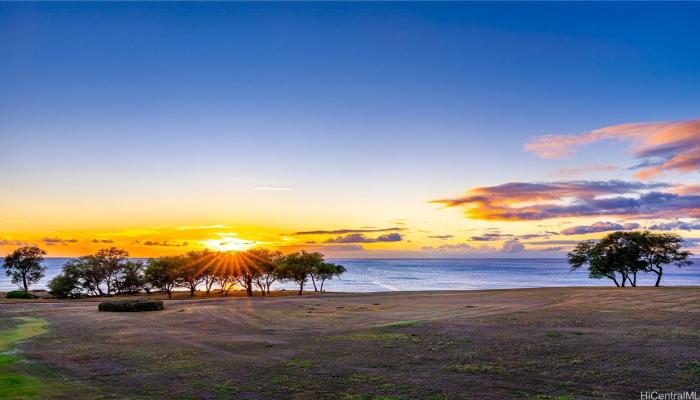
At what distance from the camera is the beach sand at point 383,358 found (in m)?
14.4

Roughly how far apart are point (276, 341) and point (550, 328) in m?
16.0

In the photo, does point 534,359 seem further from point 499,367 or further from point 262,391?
point 262,391

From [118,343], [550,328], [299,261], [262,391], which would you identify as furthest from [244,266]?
[262,391]

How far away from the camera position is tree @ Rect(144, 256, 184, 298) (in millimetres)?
83125

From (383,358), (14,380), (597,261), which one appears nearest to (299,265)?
(597,261)

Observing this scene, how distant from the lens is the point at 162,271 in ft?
274

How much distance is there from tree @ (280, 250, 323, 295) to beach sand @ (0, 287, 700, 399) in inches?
2182

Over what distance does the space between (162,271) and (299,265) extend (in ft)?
85.2

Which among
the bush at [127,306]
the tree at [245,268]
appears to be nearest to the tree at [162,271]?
the tree at [245,268]

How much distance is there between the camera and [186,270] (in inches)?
3334

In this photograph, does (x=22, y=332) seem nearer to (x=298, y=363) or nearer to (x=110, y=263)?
(x=298, y=363)

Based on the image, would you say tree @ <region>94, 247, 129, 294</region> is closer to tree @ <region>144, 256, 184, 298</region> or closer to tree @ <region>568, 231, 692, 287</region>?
tree @ <region>144, 256, 184, 298</region>

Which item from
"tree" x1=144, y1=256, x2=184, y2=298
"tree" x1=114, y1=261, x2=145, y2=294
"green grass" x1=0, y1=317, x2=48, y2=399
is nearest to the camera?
"green grass" x1=0, y1=317, x2=48, y2=399

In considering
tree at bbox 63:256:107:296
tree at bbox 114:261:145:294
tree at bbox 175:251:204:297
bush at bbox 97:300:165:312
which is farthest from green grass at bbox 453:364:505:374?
tree at bbox 63:256:107:296
